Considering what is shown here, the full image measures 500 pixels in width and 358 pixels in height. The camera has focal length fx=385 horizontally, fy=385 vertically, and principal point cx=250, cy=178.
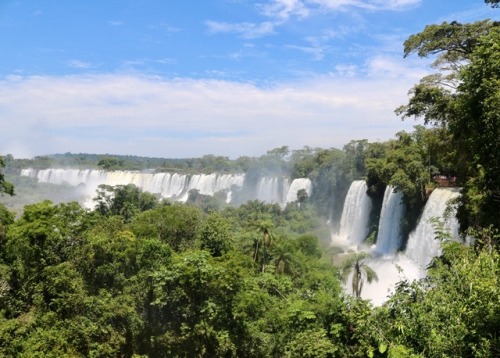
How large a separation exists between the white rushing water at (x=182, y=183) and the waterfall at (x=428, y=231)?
3394cm

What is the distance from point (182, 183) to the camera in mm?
81312

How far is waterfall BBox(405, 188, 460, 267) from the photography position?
25469mm

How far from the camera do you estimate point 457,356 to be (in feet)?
19.8

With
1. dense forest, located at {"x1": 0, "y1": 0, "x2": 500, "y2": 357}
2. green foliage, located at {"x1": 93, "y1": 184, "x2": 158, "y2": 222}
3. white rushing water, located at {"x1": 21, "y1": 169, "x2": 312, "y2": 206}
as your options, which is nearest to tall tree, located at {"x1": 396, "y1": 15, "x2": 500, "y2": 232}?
dense forest, located at {"x1": 0, "y1": 0, "x2": 500, "y2": 357}

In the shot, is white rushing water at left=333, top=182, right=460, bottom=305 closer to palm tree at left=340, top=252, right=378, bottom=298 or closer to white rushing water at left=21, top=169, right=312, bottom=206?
palm tree at left=340, top=252, right=378, bottom=298

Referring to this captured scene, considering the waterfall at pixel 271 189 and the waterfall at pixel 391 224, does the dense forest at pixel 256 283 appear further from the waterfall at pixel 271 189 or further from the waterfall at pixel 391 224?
the waterfall at pixel 271 189

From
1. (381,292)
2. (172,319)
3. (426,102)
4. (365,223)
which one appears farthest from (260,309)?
(365,223)

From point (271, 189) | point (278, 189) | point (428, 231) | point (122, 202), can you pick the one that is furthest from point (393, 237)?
point (271, 189)

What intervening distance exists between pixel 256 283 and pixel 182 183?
64859 mm

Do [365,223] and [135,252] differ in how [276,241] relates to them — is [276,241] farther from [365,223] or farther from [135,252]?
[365,223]

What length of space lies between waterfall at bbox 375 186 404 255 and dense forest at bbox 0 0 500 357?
35.9 feet

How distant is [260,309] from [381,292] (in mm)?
15309

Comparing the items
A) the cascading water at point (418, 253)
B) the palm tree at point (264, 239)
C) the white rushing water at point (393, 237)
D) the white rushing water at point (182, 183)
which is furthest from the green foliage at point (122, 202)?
the cascading water at point (418, 253)

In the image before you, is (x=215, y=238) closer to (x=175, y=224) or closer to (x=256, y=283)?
(x=175, y=224)
